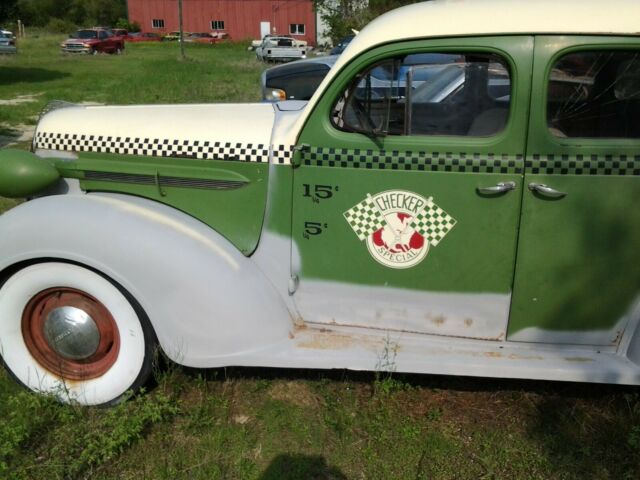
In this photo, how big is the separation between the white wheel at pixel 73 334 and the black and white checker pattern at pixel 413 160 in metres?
1.19

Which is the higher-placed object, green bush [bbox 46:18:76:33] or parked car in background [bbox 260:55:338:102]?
green bush [bbox 46:18:76:33]

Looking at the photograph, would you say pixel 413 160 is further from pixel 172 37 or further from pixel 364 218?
pixel 172 37

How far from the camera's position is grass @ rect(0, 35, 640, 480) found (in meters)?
2.65

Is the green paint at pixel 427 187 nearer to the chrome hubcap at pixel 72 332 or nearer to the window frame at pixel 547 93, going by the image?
the window frame at pixel 547 93

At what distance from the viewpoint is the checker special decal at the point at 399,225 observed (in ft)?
8.87

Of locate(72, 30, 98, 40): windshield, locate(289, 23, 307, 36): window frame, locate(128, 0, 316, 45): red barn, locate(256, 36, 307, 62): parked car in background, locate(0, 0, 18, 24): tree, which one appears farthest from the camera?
locate(289, 23, 307, 36): window frame

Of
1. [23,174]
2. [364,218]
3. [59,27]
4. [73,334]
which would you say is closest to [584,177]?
[364,218]

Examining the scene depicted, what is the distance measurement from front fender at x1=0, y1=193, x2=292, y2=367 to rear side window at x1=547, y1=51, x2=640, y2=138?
5.14ft

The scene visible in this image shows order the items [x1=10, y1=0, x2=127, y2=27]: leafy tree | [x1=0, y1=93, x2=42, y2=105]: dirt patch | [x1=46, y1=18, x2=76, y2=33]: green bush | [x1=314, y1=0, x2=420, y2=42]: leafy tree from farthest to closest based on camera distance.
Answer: [x1=10, y1=0, x2=127, y2=27]: leafy tree < [x1=46, y1=18, x2=76, y2=33]: green bush < [x1=314, y1=0, x2=420, y2=42]: leafy tree < [x1=0, y1=93, x2=42, y2=105]: dirt patch

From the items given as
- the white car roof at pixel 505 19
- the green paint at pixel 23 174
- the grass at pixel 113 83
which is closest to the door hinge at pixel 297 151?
the white car roof at pixel 505 19

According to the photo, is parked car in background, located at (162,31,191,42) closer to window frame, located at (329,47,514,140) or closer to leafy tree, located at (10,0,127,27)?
leafy tree, located at (10,0,127,27)

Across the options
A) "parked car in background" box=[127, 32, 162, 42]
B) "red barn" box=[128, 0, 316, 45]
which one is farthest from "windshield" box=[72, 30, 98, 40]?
"red barn" box=[128, 0, 316, 45]

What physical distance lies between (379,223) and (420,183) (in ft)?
0.86

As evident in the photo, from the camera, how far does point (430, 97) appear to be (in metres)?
2.75
